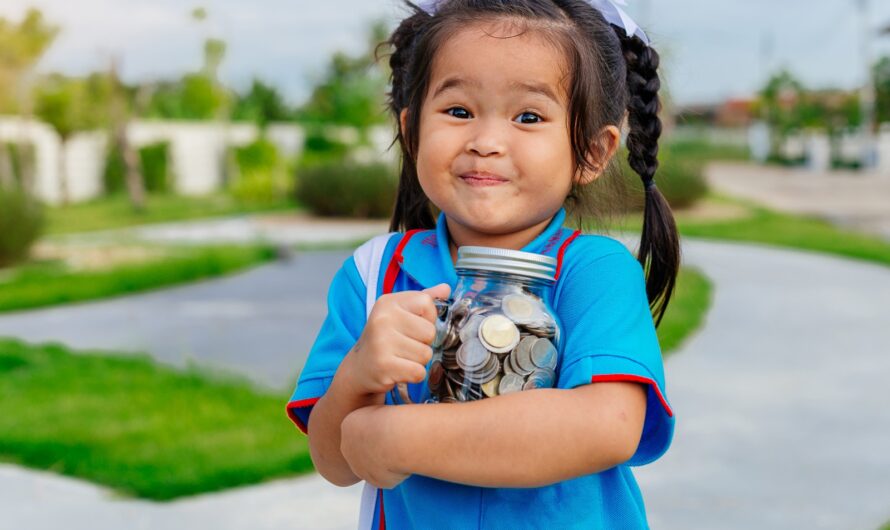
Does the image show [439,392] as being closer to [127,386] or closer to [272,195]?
[127,386]

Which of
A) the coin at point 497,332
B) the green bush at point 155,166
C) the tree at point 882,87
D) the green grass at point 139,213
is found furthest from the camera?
the tree at point 882,87

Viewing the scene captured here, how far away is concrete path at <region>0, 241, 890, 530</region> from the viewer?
10.9ft

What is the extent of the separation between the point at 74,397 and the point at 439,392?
12.5 feet

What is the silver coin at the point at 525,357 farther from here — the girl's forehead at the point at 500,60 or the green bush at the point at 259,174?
the green bush at the point at 259,174

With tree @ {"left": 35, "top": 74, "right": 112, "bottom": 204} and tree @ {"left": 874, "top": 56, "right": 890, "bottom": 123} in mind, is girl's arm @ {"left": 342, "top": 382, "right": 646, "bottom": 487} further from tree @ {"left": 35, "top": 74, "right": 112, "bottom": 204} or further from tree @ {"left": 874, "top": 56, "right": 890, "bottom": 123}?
tree @ {"left": 874, "top": 56, "right": 890, "bottom": 123}

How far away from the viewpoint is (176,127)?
27891 millimetres

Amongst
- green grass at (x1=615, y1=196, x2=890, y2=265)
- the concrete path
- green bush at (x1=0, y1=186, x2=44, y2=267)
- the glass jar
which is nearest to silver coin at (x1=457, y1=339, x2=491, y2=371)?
the glass jar

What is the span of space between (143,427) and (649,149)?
3.14 metres

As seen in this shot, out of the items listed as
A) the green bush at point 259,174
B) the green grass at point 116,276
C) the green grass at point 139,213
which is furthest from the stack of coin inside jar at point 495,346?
the green bush at point 259,174

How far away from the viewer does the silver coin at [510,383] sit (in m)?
1.14

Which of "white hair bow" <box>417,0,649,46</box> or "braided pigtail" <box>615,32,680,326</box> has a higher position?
"white hair bow" <box>417,0,649,46</box>

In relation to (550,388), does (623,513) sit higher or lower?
lower

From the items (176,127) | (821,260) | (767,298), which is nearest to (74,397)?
(767,298)

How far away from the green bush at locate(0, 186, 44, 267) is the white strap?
364 inches
